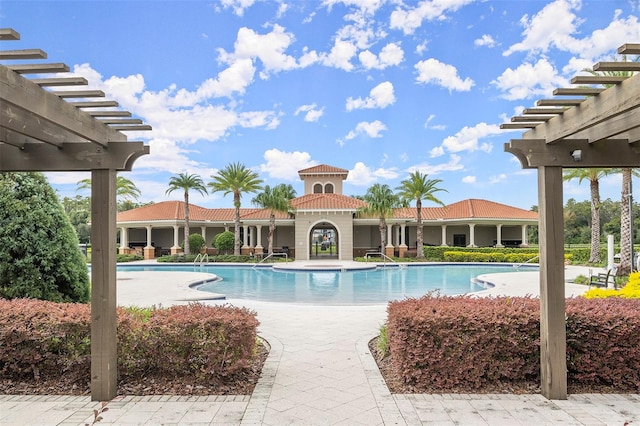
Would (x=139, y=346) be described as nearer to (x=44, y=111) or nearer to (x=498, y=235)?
(x=44, y=111)

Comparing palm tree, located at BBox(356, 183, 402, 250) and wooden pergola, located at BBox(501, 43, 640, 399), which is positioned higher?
palm tree, located at BBox(356, 183, 402, 250)

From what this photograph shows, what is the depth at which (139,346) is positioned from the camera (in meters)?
5.02

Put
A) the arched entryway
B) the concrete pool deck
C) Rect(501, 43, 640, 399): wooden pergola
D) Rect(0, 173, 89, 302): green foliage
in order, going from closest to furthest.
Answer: the concrete pool deck < Rect(501, 43, 640, 399): wooden pergola < Rect(0, 173, 89, 302): green foliage < the arched entryway

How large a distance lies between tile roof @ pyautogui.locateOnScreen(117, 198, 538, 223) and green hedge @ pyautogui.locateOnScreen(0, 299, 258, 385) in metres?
26.4

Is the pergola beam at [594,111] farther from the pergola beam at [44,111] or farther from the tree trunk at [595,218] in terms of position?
the tree trunk at [595,218]

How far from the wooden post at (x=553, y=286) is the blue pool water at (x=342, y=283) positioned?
8744 millimetres

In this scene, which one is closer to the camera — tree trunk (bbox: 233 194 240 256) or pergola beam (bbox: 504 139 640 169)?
pergola beam (bbox: 504 139 640 169)

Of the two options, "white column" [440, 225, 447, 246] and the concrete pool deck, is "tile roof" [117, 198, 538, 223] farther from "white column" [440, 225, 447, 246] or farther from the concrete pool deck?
the concrete pool deck

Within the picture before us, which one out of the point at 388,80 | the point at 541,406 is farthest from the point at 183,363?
the point at 388,80

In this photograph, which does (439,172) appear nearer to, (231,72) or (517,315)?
(231,72)

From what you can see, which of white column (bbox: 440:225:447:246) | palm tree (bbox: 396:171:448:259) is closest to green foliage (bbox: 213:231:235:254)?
palm tree (bbox: 396:171:448:259)

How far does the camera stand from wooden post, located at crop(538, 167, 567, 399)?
4625 millimetres

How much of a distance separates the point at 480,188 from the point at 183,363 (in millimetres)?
39981

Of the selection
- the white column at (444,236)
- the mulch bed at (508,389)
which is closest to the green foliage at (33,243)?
the mulch bed at (508,389)
